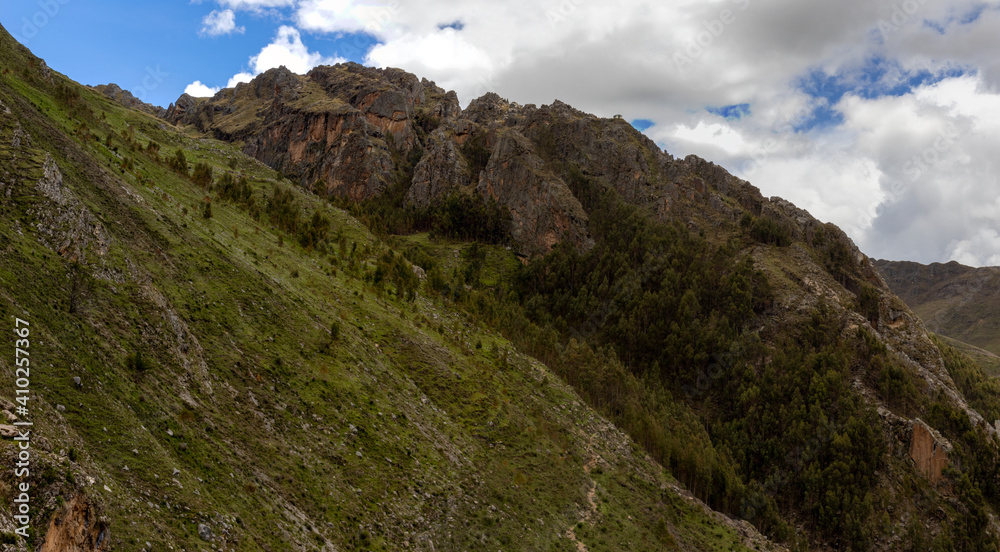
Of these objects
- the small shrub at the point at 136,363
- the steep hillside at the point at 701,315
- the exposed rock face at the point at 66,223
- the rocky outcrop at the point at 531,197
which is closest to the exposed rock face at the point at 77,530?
the small shrub at the point at 136,363

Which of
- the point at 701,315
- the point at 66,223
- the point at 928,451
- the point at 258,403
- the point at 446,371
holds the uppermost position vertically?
the point at 701,315

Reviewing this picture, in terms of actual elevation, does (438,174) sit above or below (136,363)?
above

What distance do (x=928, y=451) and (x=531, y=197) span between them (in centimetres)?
11509

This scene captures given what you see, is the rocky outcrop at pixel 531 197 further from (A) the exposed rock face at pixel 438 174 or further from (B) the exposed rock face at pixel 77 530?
(B) the exposed rock face at pixel 77 530

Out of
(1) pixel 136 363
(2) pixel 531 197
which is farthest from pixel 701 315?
(1) pixel 136 363

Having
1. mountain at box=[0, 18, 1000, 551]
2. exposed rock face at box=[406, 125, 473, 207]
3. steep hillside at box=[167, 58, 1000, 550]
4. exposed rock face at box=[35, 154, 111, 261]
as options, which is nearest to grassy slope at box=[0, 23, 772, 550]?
mountain at box=[0, 18, 1000, 551]

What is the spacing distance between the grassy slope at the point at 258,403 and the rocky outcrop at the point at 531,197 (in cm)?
10225

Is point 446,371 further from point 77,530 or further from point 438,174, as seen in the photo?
point 438,174

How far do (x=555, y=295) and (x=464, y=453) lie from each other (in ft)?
341

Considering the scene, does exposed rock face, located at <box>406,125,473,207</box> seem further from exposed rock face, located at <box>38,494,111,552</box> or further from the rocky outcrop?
exposed rock face, located at <box>38,494,111,552</box>

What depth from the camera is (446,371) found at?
50.6 m

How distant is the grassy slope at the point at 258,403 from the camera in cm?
1788

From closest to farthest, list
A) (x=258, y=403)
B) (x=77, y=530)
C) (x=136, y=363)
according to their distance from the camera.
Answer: (x=77, y=530) → (x=136, y=363) → (x=258, y=403)

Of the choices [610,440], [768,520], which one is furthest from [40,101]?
[768,520]
